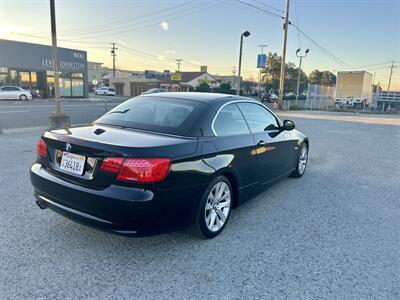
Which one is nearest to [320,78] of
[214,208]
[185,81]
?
[185,81]

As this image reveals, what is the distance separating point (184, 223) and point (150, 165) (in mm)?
727

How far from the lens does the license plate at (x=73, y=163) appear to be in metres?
2.70

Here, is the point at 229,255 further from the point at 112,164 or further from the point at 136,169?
the point at 112,164

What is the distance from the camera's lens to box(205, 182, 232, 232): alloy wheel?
3.18m

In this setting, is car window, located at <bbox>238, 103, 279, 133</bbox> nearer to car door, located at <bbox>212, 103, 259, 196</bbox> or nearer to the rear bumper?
car door, located at <bbox>212, 103, 259, 196</bbox>

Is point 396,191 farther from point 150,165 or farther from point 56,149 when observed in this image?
point 56,149

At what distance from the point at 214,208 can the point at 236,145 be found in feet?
2.52

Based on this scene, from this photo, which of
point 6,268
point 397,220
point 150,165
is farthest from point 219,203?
point 397,220

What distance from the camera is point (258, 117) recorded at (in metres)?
4.27

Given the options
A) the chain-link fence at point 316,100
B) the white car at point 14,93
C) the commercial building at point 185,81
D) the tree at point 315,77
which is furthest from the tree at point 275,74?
the white car at point 14,93

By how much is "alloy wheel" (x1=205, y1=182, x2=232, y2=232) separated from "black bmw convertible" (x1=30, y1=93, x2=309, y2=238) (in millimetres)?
11

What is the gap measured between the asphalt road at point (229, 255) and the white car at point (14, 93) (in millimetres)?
26434

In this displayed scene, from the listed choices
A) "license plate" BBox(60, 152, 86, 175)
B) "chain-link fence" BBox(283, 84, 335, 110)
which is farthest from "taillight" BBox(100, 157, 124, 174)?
"chain-link fence" BBox(283, 84, 335, 110)

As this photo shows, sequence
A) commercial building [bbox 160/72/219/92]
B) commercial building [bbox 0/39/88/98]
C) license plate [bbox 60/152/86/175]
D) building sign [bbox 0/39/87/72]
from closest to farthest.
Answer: license plate [bbox 60/152/86/175], building sign [bbox 0/39/87/72], commercial building [bbox 0/39/88/98], commercial building [bbox 160/72/219/92]
